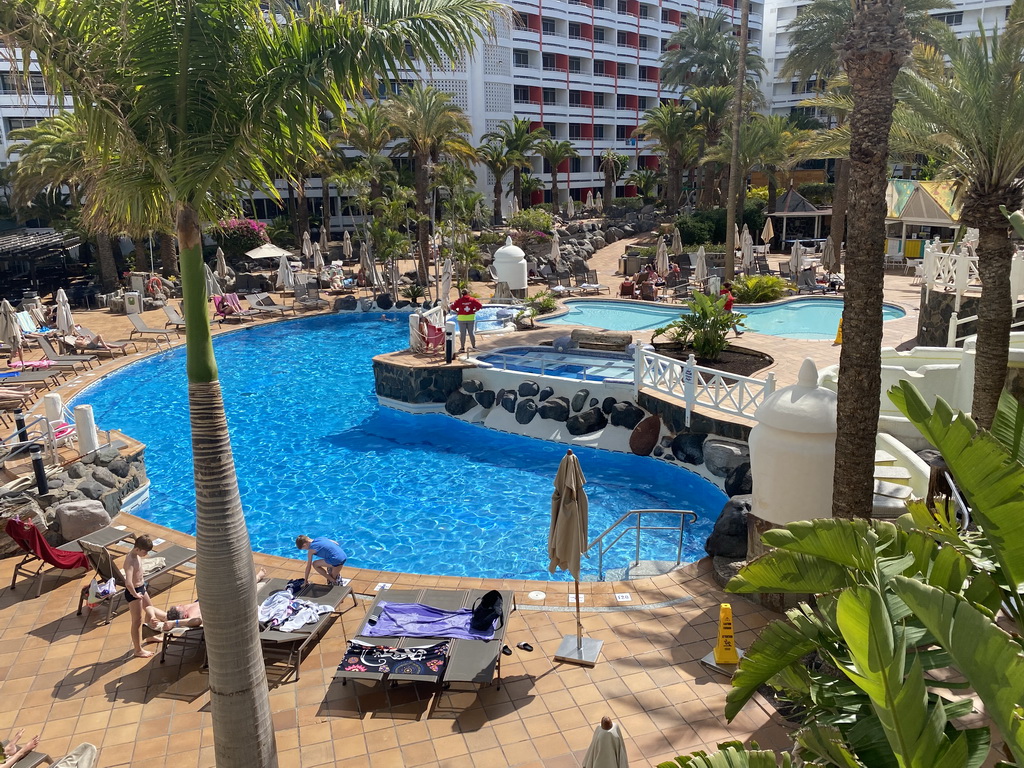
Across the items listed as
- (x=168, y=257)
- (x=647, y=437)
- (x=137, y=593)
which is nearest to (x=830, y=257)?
(x=647, y=437)

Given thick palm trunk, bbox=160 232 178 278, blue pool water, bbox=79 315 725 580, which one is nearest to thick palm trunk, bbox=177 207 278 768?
blue pool water, bbox=79 315 725 580

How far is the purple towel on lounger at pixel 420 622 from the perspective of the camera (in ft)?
24.5

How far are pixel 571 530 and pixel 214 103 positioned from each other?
4.85 meters

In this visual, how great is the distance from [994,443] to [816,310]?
2260cm

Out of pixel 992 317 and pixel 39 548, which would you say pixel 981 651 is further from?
pixel 39 548

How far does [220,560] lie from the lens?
5270 millimetres

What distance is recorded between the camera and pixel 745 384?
1345cm

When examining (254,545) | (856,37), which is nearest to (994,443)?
(856,37)

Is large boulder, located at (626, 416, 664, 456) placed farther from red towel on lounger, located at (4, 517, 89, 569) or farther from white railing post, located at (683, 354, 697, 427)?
red towel on lounger, located at (4, 517, 89, 569)

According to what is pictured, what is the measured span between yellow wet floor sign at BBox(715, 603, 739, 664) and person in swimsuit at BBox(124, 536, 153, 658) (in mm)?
5670

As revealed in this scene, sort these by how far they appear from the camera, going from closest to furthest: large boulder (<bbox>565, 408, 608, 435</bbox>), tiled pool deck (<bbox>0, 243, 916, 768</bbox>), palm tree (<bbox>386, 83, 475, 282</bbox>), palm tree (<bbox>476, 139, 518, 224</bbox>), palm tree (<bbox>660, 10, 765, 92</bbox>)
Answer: tiled pool deck (<bbox>0, 243, 916, 768</bbox>)
large boulder (<bbox>565, 408, 608, 435</bbox>)
palm tree (<bbox>386, 83, 475, 282</bbox>)
palm tree (<bbox>476, 139, 518, 224</bbox>)
palm tree (<bbox>660, 10, 765, 92</bbox>)

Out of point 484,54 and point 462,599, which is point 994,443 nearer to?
point 462,599

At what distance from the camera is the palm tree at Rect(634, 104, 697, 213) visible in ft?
147

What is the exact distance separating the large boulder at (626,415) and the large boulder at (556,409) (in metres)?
1.04
